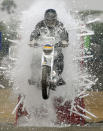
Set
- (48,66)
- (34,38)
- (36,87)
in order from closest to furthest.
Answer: (48,66), (34,38), (36,87)

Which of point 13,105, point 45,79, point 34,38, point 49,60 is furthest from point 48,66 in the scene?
point 13,105

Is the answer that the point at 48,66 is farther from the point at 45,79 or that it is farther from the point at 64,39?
the point at 64,39

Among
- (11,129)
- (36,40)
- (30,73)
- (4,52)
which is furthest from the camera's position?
(4,52)

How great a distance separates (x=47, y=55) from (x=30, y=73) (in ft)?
4.09

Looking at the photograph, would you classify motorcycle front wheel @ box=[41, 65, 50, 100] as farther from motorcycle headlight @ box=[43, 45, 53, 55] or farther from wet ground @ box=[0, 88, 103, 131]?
wet ground @ box=[0, 88, 103, 131]

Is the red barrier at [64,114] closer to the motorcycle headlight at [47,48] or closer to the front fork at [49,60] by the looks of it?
the front fork at [49,60]

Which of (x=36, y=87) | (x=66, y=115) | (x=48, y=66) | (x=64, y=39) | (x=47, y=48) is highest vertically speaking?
(x=64, y=39)

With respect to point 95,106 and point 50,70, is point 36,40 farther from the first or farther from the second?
point 95,106

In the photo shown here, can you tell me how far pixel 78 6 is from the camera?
1301 centimetres

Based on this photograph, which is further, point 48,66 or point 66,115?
point 66,115

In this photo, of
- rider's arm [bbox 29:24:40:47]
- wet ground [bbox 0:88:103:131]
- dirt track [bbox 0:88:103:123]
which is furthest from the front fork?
dirt track [bbox 0:88:103:123]

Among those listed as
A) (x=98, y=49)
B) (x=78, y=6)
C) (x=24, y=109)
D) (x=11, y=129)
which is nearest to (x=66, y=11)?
(x=24, y=109)

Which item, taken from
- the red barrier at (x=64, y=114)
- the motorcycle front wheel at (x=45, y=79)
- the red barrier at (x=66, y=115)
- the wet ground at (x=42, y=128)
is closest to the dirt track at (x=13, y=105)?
the wet ground at (x=42, y=128)

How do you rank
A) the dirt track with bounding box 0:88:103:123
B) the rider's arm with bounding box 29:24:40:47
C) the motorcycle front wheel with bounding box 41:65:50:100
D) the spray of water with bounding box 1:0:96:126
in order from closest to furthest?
the motorcycle front wheel with bounding box 41:65:50:100, the rider's arm with bounding box 29:24:40:47, the spray of water with bounding box 1:0:96:126, the dirt track with bounding box 0:88:103:123
